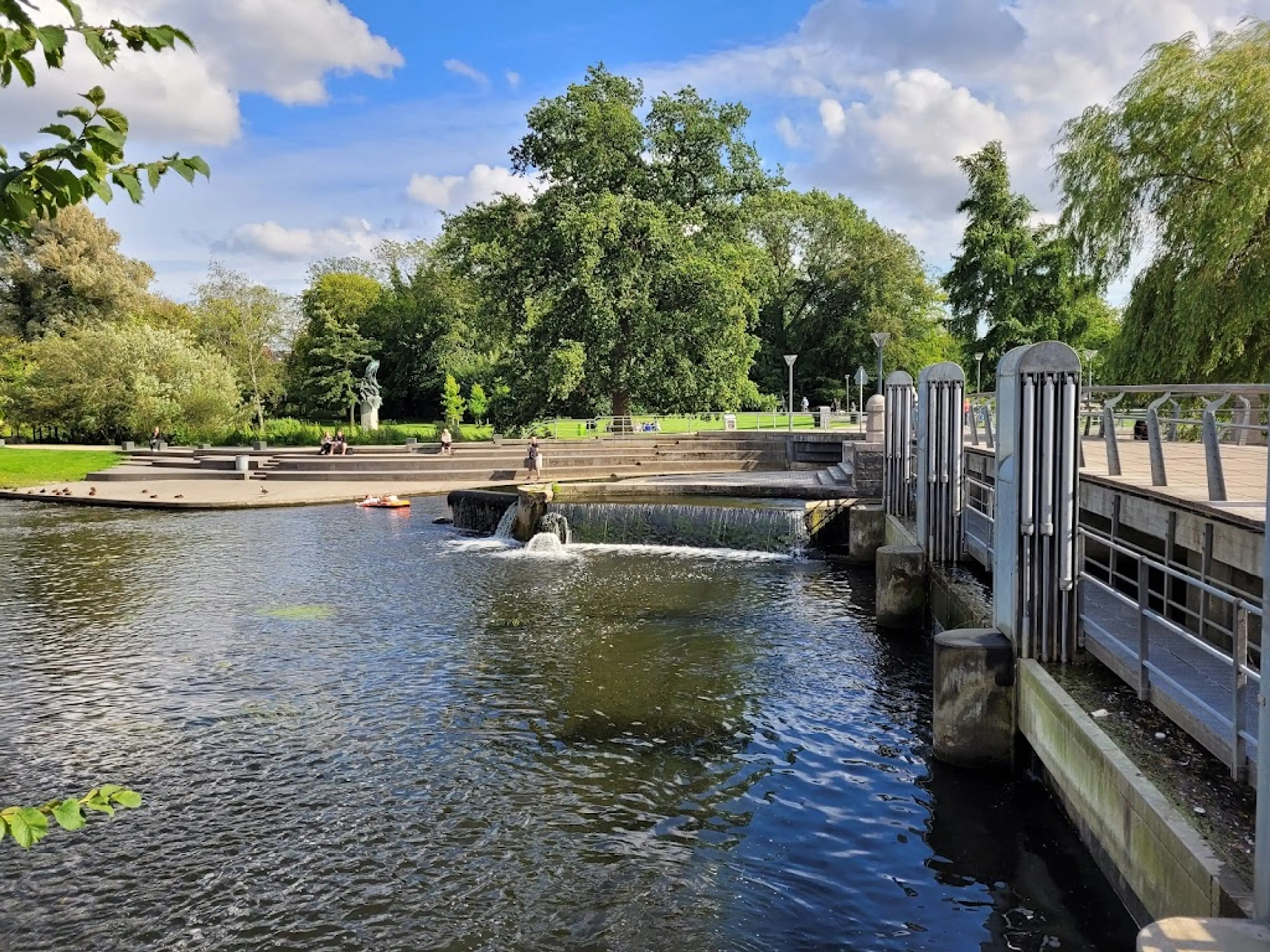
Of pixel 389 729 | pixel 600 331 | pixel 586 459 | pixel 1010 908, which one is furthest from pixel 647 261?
pixel 1010 908

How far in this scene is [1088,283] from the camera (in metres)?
22.0

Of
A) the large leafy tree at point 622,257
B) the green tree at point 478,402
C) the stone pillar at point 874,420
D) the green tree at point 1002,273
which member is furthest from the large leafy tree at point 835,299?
the stone pillar at point 874,420

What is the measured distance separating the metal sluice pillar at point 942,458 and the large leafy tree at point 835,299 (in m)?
45.1

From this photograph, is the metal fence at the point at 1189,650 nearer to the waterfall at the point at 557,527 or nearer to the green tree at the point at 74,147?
the green tree at the point at 74,147

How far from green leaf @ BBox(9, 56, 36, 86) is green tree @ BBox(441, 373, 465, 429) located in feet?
170

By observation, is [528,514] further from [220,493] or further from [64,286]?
[64,286]

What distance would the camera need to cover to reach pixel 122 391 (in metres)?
47.6

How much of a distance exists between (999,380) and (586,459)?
2456 centimetres

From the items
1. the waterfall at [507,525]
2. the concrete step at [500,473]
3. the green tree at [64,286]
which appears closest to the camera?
the waterfall at [507,525]

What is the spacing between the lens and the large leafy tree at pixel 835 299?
58781mm

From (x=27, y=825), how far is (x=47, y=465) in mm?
40271

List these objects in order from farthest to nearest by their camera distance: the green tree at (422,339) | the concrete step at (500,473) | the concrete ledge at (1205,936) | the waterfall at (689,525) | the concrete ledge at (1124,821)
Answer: the green tree at (422,339)
the concrete step at (500,473)
the waterfall at (689,525)
the concrete ledge at (1124,821)
the concrete ledge at (1205,936)

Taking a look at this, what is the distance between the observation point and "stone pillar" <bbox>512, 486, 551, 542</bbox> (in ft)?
67.2

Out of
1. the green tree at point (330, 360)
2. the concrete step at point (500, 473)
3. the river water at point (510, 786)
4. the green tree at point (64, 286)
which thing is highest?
the green tree at point (64, 286)
